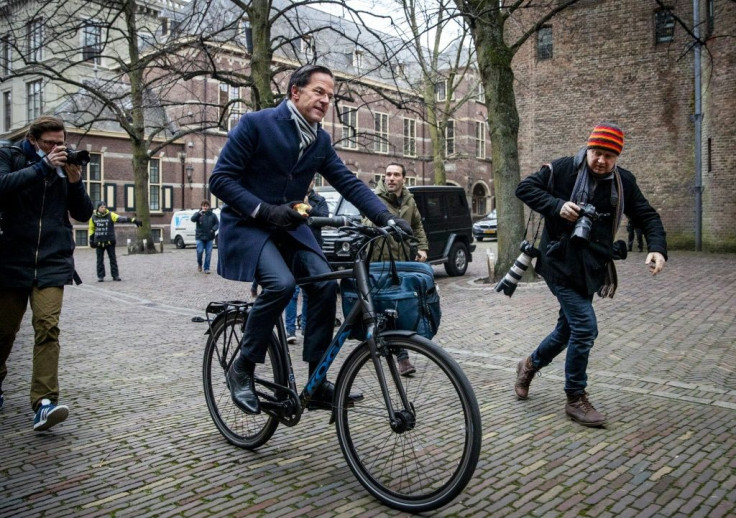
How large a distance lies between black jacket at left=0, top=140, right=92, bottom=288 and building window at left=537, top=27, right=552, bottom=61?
23047 millimetres

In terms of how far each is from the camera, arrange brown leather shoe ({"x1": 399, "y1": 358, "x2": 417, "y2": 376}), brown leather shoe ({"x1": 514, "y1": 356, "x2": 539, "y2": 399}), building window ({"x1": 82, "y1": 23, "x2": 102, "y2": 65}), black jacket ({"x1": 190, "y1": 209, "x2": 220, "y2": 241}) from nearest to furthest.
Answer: brown leather shoe ({"x1": 399, "y1": 358, "x2": 417, "y2": 376}) < brown leather shoe ({"x1": 514, "y1": 356, "x2": 539, "y2": 399}) < building window ({"x1": 82, "y1": 23, "x2": 102, "y2": 65}) < black jacket ({"x1": 190, "y1": 209, "x2": 220, "y2": 241})

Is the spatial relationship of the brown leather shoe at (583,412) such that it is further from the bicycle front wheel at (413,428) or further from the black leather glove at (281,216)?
the black leather glove at (281,216)

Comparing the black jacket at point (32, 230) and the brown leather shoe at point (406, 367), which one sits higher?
the black jacket at point (32, 230)

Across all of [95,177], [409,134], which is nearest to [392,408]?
[95,177]

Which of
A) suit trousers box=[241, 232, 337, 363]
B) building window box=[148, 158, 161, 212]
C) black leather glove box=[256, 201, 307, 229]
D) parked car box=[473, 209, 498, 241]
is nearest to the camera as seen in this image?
black leather glove box=[256, 201, 307, 229]

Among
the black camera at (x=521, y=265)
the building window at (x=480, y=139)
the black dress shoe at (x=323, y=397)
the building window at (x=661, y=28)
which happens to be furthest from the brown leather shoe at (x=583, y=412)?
the building window at (x=480, y=139)

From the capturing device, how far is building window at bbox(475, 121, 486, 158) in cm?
5388

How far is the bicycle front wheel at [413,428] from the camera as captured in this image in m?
2.85

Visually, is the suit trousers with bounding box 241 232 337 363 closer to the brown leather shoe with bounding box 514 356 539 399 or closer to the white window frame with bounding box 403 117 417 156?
the brown leather shoe with bounding box 514 356 539 399

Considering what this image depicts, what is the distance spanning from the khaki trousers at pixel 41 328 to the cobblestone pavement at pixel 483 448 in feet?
0.91

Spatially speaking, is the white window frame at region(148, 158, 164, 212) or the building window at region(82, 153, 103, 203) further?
the white window frame at region(148, 158, 164, 212)

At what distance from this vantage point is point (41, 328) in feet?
14.1

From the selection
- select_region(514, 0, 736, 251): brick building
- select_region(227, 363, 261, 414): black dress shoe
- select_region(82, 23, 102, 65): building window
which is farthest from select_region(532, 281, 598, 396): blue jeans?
select_region(514, 0, 736, 251): brick building

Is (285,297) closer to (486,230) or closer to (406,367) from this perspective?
(406,367)
